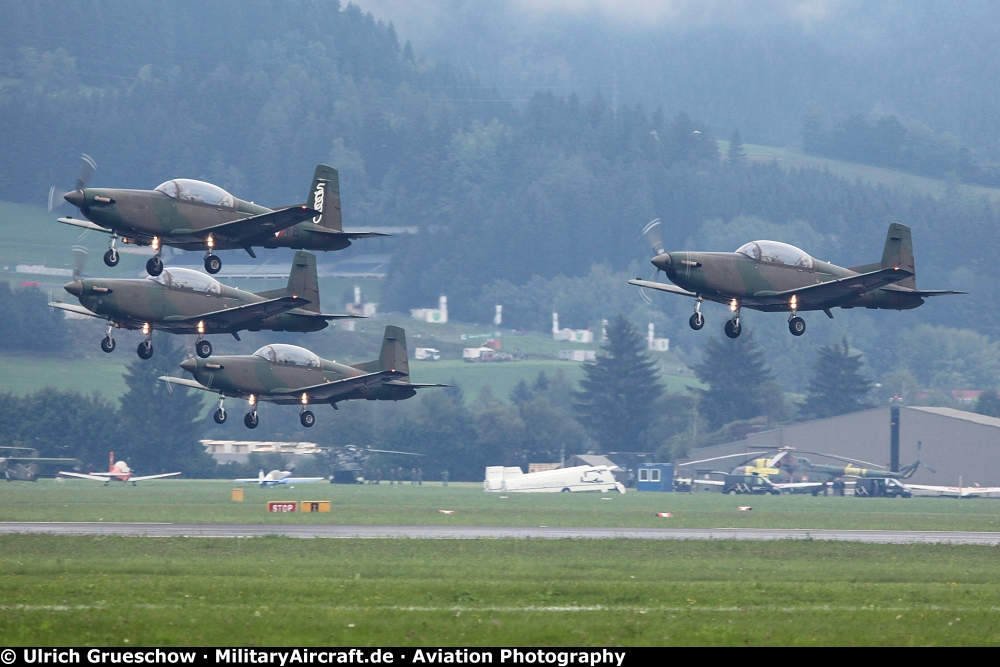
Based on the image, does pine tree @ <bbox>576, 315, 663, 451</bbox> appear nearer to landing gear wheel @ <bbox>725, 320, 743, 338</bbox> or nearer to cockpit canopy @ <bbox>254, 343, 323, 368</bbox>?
cockpit canopy @ <bbox>254, 343, 323, 368</bbox>

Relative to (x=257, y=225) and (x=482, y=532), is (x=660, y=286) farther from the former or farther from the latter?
(x=257, y=225)

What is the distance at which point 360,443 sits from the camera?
127 meters

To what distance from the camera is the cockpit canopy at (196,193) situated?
50.0 meters

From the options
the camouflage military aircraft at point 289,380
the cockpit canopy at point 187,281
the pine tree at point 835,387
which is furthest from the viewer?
the pine tree at point 835,387

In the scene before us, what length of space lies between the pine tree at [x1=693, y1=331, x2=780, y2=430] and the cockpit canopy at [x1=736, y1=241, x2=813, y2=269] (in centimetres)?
10307

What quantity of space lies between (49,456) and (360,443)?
27179 mm

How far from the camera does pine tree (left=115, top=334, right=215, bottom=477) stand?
124744 millimetres

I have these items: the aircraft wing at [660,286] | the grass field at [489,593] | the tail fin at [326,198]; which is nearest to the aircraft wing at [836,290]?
the aircraft wing at [660,286]

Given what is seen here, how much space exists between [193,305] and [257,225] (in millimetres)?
8167

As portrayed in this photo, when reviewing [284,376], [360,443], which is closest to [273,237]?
[284,376]

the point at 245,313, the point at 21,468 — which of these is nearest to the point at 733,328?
the point at 245,313

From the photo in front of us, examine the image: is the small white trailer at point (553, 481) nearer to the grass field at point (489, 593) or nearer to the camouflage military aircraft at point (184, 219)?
the camouflage military aircraft at point (184, 219)

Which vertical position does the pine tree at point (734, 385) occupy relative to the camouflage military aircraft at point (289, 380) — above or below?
above
